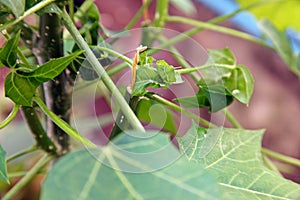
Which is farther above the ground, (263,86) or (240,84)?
(240,84)

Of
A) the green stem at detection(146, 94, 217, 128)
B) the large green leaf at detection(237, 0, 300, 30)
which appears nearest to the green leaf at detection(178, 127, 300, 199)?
the green stem at detection(146, 94, 217, 128)

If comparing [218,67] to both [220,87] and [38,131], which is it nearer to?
[220,87]

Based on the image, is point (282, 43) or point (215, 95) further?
point (282, 43)

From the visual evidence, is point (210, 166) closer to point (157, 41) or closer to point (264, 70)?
point (157, 41)

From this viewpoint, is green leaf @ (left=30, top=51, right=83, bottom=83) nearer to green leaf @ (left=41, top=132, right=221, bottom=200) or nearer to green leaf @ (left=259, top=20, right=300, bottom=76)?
green leaf @ (left=41, top=132, right=221, bottom=200)

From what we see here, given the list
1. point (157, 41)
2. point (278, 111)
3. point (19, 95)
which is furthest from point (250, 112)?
point (19, 95)

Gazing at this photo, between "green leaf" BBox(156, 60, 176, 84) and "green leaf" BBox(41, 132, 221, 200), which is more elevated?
"green leaf" BBox(156, 60, 176, 84)

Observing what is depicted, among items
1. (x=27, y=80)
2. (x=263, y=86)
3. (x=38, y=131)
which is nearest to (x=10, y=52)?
(x=27, y=80)
